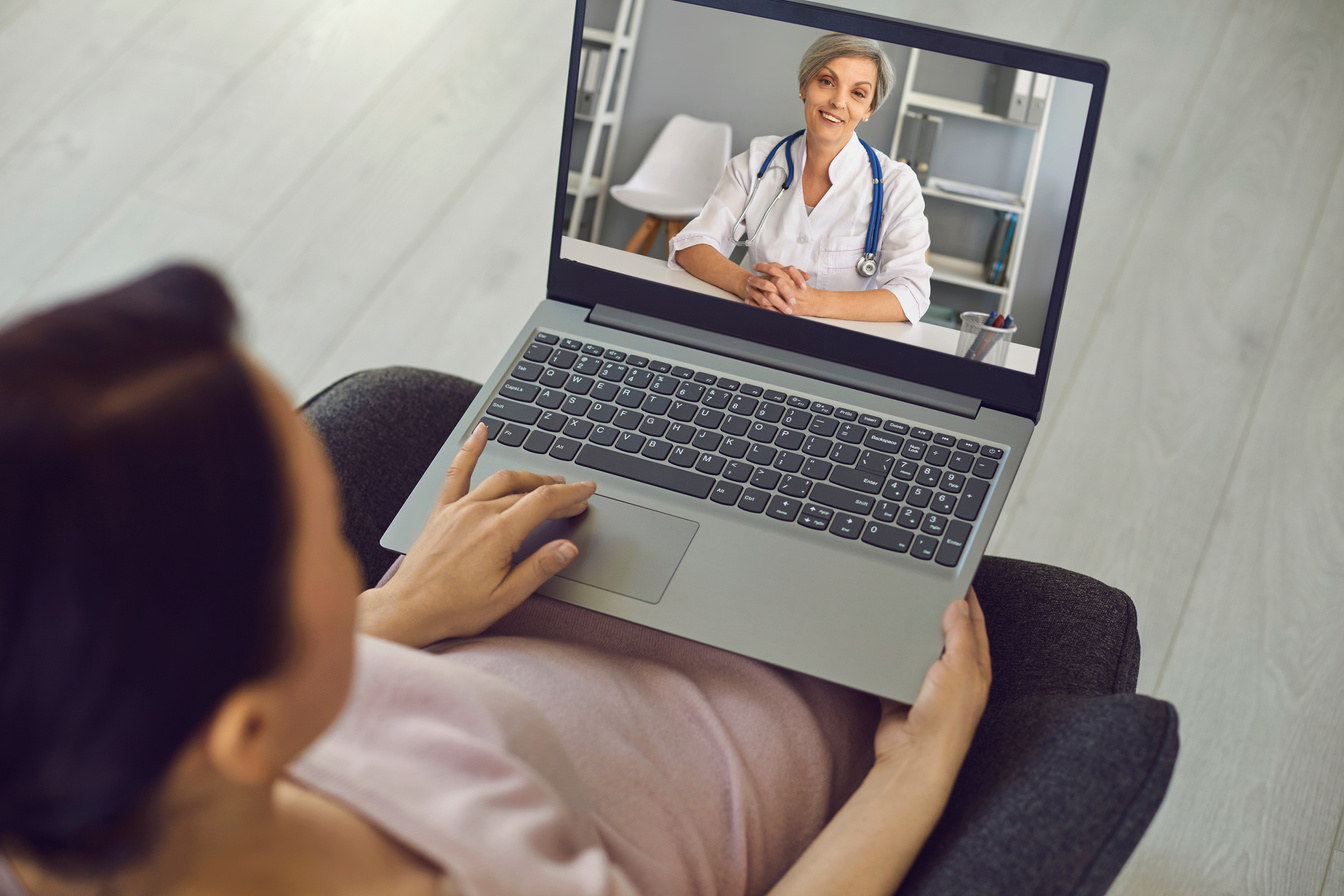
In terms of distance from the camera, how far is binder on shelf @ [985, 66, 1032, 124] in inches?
28.1

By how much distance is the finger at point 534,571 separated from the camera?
704 millimetres

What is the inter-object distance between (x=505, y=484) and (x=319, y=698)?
13.9 inches

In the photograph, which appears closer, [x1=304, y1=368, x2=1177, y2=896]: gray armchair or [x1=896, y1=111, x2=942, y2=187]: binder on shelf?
[x1=304, y1=368, x2=1177, y2=896]: gray armchair

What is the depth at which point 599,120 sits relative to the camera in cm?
85

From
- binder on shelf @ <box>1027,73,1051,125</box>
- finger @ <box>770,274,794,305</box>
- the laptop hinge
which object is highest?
binder on shelf @ <box>1027,73,1051,125</box>

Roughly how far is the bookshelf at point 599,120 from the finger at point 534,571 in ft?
0.95

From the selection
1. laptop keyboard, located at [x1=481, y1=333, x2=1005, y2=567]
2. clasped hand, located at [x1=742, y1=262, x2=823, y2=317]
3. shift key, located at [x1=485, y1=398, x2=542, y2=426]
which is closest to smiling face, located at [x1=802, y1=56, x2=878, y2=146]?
clasped hand, located at [x1=742, y1=262, x2=823, y2=317]

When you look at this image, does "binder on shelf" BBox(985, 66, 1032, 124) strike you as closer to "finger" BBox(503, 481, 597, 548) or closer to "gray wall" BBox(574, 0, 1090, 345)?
"gray wall" BBox(574, 0, 1090, 345)

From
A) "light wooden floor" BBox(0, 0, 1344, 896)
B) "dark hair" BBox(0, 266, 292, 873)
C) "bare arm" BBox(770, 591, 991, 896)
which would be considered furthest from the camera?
"light wooden floor" BBox(0, 0, 1344, 896)

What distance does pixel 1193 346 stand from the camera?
1.50 metres

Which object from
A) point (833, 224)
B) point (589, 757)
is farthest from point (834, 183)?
point (589, 757)

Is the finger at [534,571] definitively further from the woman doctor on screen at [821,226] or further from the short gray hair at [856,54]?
the short gray hair at [856,54]

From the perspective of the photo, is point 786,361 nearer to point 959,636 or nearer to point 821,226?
point 821,226

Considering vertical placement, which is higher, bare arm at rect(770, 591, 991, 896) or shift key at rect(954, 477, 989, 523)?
shift key at rect(954, 477, 989, 523)
